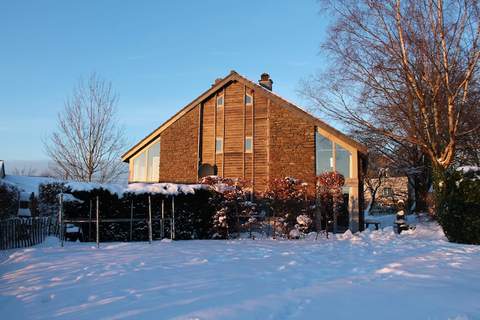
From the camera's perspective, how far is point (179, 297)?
19.0 feet

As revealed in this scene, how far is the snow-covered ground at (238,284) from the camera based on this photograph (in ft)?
17.0

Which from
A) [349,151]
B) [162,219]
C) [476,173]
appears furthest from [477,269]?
[349,151]

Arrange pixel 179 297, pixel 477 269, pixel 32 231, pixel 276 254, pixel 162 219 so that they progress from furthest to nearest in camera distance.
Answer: pixel 162 219, pixel 32 231, pixel 276 254, pixel 477 269, pixel 179 297

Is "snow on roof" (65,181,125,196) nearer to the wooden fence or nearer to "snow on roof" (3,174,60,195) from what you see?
the wooden fence

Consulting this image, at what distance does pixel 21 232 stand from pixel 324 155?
1272 centimetres

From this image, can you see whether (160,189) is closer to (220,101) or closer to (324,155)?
(220,101)

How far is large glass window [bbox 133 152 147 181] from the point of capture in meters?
22.5

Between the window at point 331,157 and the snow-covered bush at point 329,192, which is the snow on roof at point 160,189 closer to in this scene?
the snow-covered bush at point 329,192

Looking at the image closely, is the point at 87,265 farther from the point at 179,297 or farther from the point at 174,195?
the point at 174,195

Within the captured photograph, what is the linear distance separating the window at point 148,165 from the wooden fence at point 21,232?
28.0ft

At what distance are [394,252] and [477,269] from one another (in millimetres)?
3011

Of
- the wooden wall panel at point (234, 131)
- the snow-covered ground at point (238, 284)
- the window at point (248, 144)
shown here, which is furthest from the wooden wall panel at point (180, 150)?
the snow-covered ground at point (238, 284)

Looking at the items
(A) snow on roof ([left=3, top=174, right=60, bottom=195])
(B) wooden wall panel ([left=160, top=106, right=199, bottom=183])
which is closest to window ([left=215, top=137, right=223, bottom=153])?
(B) wooden wall panel ([left=160, top=106, right=199, bottom=183])

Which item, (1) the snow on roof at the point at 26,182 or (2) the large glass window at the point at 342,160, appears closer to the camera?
(2) the large glass window at the point at 342,160
